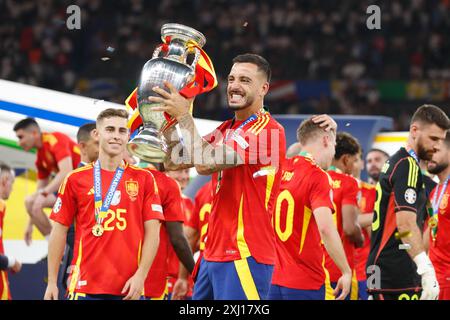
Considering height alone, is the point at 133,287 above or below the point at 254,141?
below

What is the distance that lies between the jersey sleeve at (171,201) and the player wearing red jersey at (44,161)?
2169 mm

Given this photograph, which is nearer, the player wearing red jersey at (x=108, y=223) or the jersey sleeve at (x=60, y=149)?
the player wearing red jersey at (x=108, y=223)

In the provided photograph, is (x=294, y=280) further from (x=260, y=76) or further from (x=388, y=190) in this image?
(x=260, y=76)

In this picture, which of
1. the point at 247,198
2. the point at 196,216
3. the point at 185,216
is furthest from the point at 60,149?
the point at 247,198

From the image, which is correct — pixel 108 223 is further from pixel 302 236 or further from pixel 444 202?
pixel 444 202

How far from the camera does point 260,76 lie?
17.9ft

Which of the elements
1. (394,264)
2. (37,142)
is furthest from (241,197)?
(37,142)

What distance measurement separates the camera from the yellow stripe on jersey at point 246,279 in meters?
5.20

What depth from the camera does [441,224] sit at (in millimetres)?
6777

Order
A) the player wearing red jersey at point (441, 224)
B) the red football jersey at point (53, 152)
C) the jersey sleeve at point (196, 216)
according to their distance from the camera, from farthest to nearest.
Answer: the red football jersey at point (53, 152), the jersey sleeve at point (196, 216), the player wearing red jersey at point (441, 224)

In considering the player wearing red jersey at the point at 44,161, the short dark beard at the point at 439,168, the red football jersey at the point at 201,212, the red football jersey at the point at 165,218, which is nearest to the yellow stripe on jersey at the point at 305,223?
the red football jersey at the point at 165,218

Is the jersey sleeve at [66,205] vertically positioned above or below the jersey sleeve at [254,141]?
below

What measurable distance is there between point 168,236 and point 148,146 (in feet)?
7.55

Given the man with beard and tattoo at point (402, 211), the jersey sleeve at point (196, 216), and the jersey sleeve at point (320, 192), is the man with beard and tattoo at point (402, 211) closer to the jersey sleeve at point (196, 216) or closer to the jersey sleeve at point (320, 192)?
the jersey sleeve at point (320, 192)
